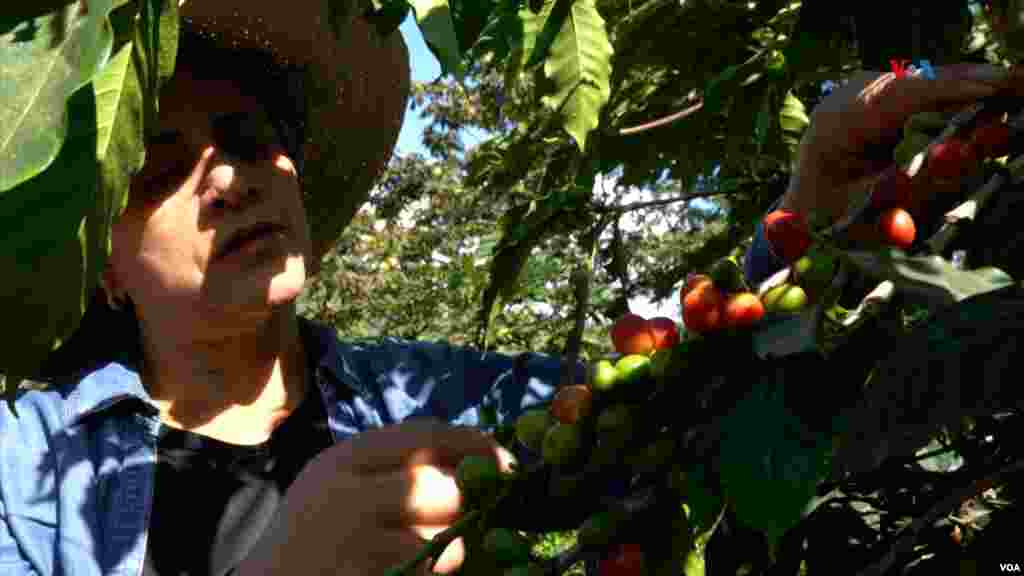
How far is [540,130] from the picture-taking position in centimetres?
233

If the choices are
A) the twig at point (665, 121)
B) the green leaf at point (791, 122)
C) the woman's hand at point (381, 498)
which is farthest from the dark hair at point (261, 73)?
the woman's hand at point (381, 498)

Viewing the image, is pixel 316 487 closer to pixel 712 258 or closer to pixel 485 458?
pixel 485 458

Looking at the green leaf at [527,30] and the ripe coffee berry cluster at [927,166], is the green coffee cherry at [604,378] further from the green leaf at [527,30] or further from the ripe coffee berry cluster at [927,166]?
the green leaf at [527,30]

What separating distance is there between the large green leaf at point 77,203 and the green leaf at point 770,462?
39 centimetres

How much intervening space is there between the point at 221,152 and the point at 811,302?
46.5 inches

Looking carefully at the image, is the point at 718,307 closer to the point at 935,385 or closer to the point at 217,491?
the point at 935,385

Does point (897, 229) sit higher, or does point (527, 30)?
point (897, 229)

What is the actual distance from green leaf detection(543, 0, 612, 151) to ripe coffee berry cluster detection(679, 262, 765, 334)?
980 millimetres

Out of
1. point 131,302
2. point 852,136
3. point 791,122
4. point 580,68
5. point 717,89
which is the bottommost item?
point 131,302

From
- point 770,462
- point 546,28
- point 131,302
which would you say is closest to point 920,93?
point 770,462

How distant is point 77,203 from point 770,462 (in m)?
0.42

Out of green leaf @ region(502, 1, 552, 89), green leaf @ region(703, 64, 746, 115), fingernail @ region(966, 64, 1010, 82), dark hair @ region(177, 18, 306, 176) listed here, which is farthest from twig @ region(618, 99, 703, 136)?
fingernail @ region(966, 64, 1010, 82)

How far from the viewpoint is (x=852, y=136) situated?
114 cm

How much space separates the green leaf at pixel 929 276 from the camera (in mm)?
595
